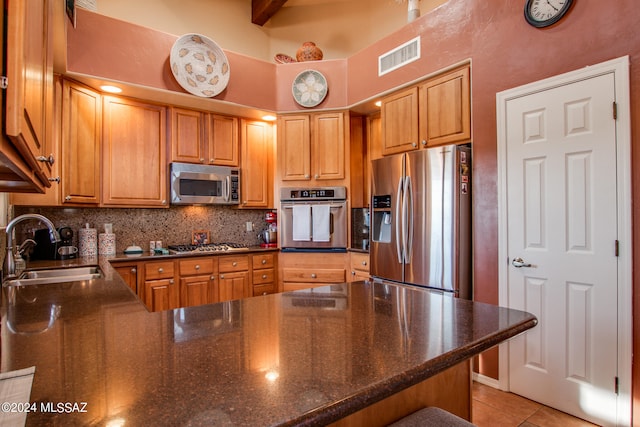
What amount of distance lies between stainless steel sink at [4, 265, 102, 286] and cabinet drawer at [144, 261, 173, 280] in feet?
1.68

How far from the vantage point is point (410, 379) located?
66cm

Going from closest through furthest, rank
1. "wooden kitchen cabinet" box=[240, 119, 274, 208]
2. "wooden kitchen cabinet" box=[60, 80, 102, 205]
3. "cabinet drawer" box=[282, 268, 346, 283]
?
"wooden kitchen cabinet" box=[60, 80, 102, 205] → "cabinet drawer" box=[282, 268, 346, 283] → "wooden kitchen cabinet" box=[240, 119, 274, 208]

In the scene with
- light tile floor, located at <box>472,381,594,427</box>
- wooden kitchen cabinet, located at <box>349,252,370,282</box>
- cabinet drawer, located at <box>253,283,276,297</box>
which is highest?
wooden kitchen cabinet, located at <box>349,252,370,282</box>

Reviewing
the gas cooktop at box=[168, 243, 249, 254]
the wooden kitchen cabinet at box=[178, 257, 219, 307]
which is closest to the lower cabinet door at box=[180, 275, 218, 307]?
the wooden kitchen cabinet at box=[178, 257, 219, 307]

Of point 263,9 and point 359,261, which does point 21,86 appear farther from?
point 263,9

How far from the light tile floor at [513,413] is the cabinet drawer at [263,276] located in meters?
2.20

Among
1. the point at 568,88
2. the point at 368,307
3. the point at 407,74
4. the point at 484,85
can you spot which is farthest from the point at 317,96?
the point at 368,307

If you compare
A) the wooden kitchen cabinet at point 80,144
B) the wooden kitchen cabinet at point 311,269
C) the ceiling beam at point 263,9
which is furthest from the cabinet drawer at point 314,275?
the ceiling beam at point 263,9

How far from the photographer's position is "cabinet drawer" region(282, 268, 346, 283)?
3.57 metres

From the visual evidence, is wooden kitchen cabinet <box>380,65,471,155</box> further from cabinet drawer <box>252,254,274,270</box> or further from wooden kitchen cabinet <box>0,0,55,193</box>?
wooden kitchen cabinet <box>0,0,55,193</box>

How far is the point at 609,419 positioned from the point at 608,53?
2.07 metres

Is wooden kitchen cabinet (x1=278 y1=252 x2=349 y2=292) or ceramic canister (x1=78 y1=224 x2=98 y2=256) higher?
ceramic canister (x1=78 y1=224 x2=98 y2=256)

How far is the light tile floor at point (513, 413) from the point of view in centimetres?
199

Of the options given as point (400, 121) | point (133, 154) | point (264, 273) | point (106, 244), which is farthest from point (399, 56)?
point (106, 244)
